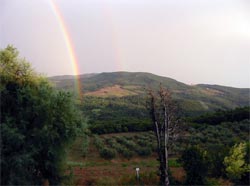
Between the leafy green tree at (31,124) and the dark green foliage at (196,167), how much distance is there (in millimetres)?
6086

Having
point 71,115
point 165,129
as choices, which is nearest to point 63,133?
point 71,115

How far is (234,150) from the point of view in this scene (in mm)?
18406

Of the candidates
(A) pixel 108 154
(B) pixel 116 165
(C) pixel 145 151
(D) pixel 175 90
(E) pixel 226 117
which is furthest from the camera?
(D) pixel 175 90

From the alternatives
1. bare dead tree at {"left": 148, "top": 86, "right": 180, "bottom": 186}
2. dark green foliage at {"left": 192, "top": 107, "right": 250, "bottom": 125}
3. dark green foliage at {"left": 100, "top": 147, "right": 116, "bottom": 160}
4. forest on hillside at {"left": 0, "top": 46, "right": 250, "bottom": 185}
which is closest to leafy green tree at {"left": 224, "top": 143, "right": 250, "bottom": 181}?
forest on hillside at {"left": 0, "top": 46, "right": 250, "bottom": 185}

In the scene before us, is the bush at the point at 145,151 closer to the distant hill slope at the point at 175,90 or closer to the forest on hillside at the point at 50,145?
the forest on hillside at the point at 50,145

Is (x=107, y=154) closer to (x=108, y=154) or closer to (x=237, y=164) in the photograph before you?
(x=108, y=154)

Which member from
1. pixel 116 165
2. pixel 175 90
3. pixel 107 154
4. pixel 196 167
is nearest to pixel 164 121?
pixel 196 167

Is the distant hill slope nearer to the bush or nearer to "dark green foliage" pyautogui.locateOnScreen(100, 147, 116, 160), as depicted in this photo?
the bush

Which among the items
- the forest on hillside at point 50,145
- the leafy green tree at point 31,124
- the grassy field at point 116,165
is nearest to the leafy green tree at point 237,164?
the forest on hillside at point 50,145

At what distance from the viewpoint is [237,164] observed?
17.9 meters

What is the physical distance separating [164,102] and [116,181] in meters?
4.74

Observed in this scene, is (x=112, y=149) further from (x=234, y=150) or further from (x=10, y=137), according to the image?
(x=10, y=137)

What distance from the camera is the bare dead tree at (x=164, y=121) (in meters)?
17.1

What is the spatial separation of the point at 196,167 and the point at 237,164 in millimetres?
→ 2425
